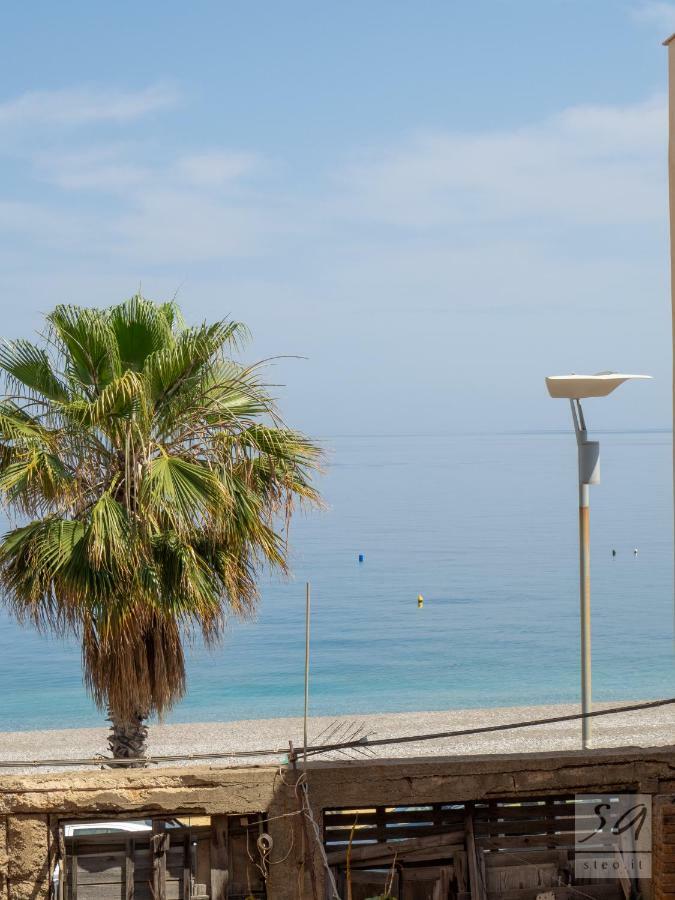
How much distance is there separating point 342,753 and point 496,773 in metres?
13.5

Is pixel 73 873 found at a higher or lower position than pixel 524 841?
lower

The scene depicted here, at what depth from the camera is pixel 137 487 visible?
991 cm

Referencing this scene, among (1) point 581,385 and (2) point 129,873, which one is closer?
(2) point 129,873

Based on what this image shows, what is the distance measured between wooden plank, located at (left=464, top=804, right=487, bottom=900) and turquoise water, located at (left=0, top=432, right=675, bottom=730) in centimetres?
3032

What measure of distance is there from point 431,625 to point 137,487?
145 feet

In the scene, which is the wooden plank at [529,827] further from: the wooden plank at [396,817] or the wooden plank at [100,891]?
the wooden plank at [100,891]

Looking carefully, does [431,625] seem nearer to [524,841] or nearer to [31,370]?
[31,370]

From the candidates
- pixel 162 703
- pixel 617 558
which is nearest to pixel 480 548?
pixel 617 558

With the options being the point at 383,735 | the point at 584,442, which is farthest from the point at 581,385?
the point at 383,735

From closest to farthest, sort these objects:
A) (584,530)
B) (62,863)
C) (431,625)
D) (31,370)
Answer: (62,863) < (584,530) < (31,370) < (431,625)

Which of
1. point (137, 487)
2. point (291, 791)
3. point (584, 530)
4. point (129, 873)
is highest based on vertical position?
point (137, 487)

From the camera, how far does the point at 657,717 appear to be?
96.6ft
